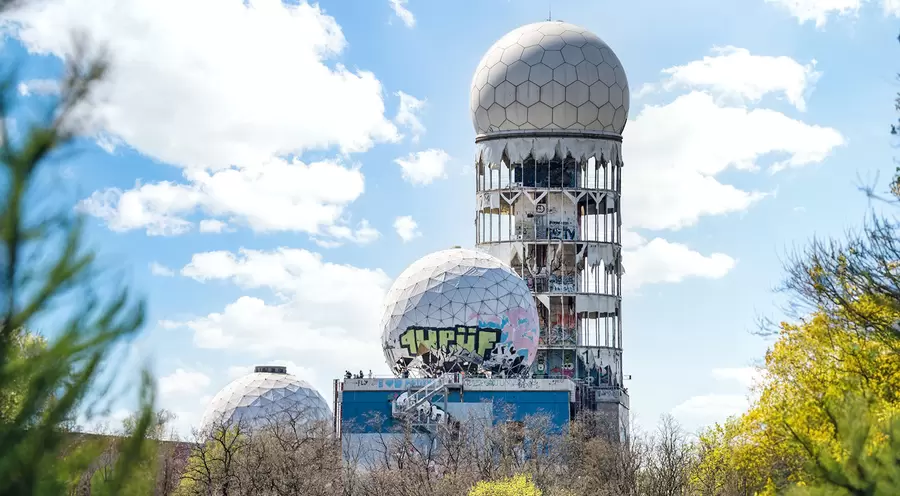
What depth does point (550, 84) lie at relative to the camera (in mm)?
77812

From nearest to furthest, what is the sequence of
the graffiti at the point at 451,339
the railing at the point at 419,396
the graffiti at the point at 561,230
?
the railing at the point at 419,396
the graffiti at the point at 451,339
the graffiti at the point at 561,230

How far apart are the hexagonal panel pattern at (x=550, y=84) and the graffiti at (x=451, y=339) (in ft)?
57.9

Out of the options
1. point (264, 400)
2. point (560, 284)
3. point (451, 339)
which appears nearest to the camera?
point (451, 339)

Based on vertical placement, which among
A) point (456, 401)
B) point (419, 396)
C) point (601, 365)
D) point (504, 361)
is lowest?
point (456, 401)

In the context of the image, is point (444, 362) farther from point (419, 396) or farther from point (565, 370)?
point (565, 370)

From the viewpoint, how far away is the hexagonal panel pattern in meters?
78.0

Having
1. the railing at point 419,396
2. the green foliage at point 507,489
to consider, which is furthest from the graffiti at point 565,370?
the green foliage at point 507,489

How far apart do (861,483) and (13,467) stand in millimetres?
9679

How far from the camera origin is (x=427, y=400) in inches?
2415

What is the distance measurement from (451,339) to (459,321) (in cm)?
103

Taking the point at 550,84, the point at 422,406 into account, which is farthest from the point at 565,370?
the point at 422,406

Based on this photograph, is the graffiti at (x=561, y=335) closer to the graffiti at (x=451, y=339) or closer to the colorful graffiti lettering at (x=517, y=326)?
the colorful graffiti lettering at (x=517, y=326)

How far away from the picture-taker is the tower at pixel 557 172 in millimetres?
78250

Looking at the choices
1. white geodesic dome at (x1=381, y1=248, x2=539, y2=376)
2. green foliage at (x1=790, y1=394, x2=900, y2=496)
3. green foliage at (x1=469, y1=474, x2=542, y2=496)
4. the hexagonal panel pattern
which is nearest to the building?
the hexagonal panel pattern
